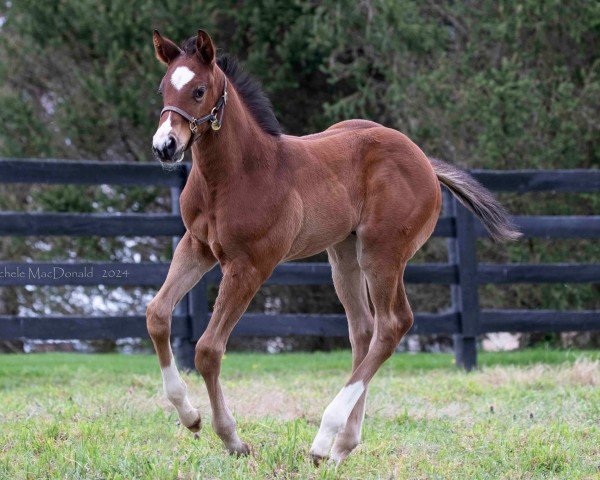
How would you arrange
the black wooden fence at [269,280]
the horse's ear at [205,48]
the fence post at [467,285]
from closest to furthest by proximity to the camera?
the horse's ear at [205,48]
the black wooden fence at [269,280]
the fence post at [467,285]

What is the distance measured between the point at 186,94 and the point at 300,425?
76.7 inches

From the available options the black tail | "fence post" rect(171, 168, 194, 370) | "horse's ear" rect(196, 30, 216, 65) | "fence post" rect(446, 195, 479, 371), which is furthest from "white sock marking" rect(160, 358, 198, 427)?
"fence post" rect(446, 195, 479, 371)

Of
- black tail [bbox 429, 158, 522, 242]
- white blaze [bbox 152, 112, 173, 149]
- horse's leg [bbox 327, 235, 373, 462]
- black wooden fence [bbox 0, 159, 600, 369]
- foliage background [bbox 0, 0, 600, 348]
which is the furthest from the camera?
foliage background [bbox 0, 0, 600, 348]

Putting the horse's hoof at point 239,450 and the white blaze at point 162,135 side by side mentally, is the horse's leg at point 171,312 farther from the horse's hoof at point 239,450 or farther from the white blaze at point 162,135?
the white blaze at point 162,135

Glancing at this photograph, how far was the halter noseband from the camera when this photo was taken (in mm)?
3941

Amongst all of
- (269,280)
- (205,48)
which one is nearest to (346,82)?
(269,280)

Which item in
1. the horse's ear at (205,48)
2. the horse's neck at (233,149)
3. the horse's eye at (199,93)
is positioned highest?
the horse's ear at (205,48)

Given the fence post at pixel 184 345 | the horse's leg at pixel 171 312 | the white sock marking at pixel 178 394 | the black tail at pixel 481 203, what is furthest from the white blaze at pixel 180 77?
the fence post at pixel 184 345

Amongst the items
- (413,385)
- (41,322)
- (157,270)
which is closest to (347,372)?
(413,385)

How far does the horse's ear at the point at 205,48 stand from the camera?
4.05 meters

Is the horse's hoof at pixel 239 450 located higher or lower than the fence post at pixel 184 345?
higher

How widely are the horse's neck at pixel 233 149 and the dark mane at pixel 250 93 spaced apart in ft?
0.25

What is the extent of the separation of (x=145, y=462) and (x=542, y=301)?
7309 millimetres

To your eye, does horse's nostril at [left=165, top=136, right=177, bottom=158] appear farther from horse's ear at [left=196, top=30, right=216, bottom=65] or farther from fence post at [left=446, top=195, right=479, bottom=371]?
fence post at [left=446, top=195, right=479, bottom=371]
